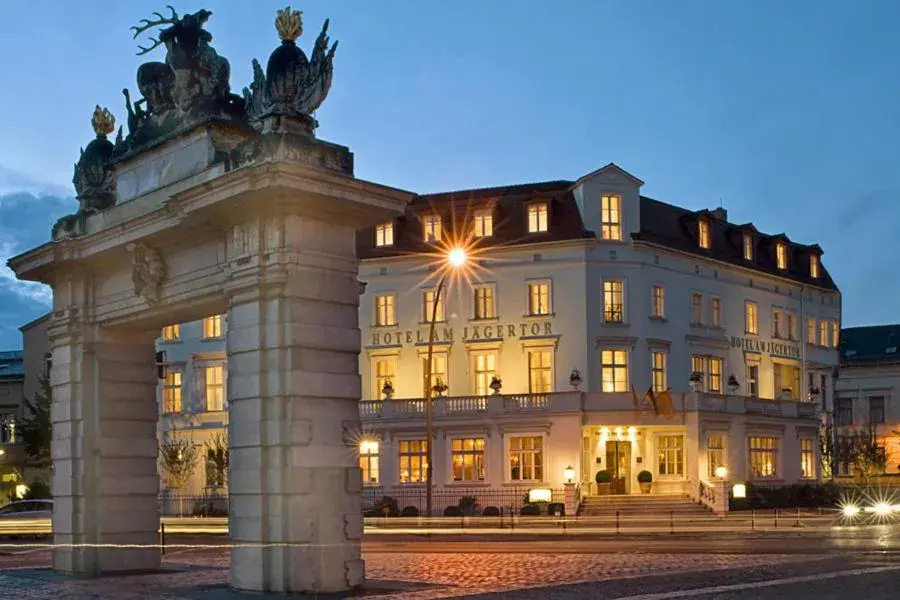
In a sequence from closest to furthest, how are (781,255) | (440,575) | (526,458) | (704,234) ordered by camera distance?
(440,575)
(526,458)
(704,234)
(781,255)

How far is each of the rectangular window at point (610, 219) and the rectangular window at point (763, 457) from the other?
10.9 meters

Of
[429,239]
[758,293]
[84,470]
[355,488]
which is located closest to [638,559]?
[355,488]

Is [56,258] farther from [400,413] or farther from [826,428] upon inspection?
[826,428]

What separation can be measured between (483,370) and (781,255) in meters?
17.8

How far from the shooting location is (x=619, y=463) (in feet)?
176

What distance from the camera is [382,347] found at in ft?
185

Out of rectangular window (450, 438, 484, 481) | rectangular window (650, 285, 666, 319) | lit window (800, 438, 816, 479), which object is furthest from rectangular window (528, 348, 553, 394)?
lit window (800, 438, 816, 479)

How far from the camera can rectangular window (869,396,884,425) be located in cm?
8712

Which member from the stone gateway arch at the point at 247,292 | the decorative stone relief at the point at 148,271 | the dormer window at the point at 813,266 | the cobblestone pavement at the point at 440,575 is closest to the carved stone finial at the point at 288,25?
the stone gateway arch at the point at 247,292

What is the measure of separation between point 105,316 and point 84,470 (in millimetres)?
2687

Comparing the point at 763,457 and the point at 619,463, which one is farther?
the point at 763,457

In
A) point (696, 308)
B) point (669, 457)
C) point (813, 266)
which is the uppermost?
point (813, 266)

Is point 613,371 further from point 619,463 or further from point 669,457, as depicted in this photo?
point 669,457

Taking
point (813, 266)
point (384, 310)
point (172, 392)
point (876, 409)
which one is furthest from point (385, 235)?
point (876, 409)
